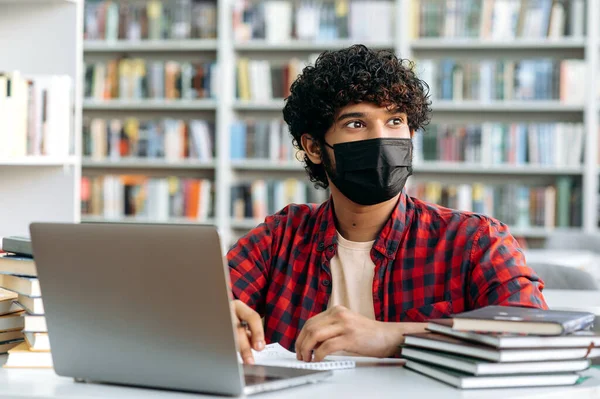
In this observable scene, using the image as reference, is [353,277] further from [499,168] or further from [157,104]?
[157,104]

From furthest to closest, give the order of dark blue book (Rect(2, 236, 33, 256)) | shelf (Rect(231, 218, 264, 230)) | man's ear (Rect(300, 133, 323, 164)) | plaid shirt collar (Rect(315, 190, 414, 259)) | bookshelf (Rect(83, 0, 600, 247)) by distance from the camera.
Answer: shelf (Rect(231, 218, 264, 230)) → bookshelf (Rect(83, 0, 600, 247)) → man's ear (Rect(300, 133, 323, 164)) → plaid shirt collar (Rect(315, 190, 414, 259)) → dark blue book (Rect(2, 236, 33, 256))

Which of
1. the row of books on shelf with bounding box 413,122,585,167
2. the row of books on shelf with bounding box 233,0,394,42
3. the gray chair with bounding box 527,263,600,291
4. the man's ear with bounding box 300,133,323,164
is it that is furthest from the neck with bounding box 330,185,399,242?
the row of books on shelf with bounding box 233,0,394,42

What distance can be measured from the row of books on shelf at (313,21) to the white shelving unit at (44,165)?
2.48 meters

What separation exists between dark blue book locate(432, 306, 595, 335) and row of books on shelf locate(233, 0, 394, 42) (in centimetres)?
380

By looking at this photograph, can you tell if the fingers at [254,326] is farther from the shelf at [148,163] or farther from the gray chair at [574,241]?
the shelf at [148,163]

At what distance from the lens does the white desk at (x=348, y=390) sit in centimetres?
120

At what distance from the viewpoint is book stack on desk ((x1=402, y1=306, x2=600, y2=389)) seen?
4.06ft

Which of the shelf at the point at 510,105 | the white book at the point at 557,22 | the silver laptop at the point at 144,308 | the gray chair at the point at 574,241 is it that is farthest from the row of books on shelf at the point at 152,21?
the silver laptop at the point at 144,308

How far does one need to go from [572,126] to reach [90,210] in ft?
9.36

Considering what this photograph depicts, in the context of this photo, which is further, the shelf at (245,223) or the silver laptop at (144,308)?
the shelf at (245,223)

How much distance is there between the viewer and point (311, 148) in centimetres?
204

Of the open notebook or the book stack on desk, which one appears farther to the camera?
the open notebook

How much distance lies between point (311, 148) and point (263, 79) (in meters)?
3.07

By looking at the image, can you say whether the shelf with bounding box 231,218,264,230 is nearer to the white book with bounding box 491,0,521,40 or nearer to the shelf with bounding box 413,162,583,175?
the shelf with bounding box 413,162,583,175
